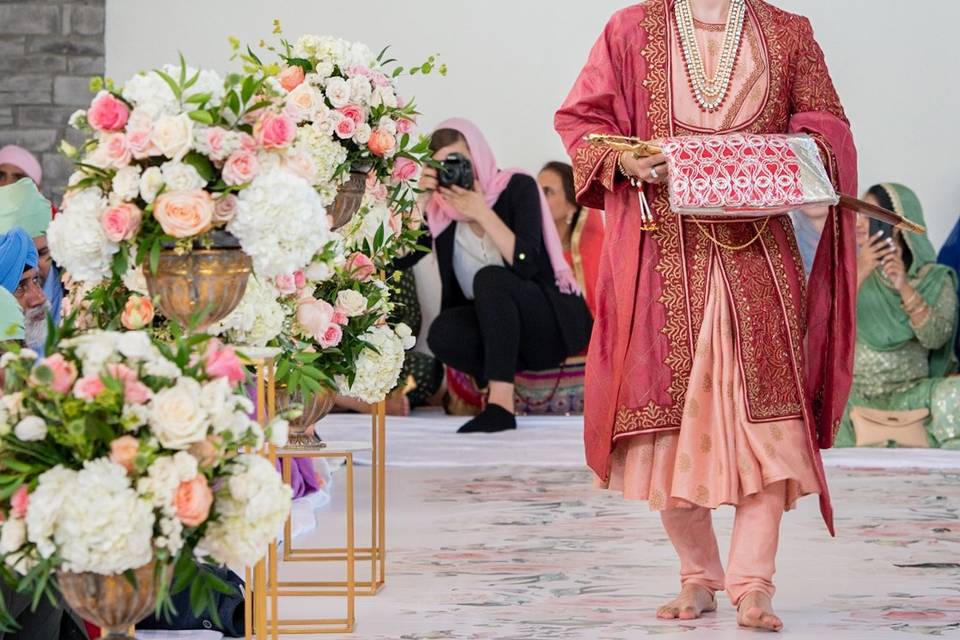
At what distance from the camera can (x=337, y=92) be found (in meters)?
3.43

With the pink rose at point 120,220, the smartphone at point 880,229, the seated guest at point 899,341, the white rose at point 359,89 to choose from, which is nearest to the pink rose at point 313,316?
the white rose at point 359,89

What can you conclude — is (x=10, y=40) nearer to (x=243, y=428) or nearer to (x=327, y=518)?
(x=327, y=518)

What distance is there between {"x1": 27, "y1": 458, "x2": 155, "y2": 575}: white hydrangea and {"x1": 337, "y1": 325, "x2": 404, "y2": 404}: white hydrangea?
172 cm

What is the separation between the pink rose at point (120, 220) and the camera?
2.18 m

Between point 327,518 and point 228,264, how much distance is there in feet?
8.37

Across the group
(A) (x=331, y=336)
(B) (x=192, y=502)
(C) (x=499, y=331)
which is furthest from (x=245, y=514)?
(C) (x=499, y=331)

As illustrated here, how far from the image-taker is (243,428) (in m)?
1.95

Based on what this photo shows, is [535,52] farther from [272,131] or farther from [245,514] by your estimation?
[245,514]

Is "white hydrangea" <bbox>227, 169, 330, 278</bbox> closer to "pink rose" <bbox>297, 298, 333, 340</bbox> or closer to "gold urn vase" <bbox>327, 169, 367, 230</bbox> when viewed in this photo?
"pink rose" <bbox>297, 298, 333, 340</bbox>

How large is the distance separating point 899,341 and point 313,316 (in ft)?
13.4

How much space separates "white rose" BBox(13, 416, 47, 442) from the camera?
1854 millimetres

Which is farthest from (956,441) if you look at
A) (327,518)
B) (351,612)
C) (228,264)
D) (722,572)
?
(228,264)

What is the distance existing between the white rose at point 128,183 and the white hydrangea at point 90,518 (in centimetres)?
47

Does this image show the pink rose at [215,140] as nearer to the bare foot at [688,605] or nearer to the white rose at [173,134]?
the white rose at [173,134]
